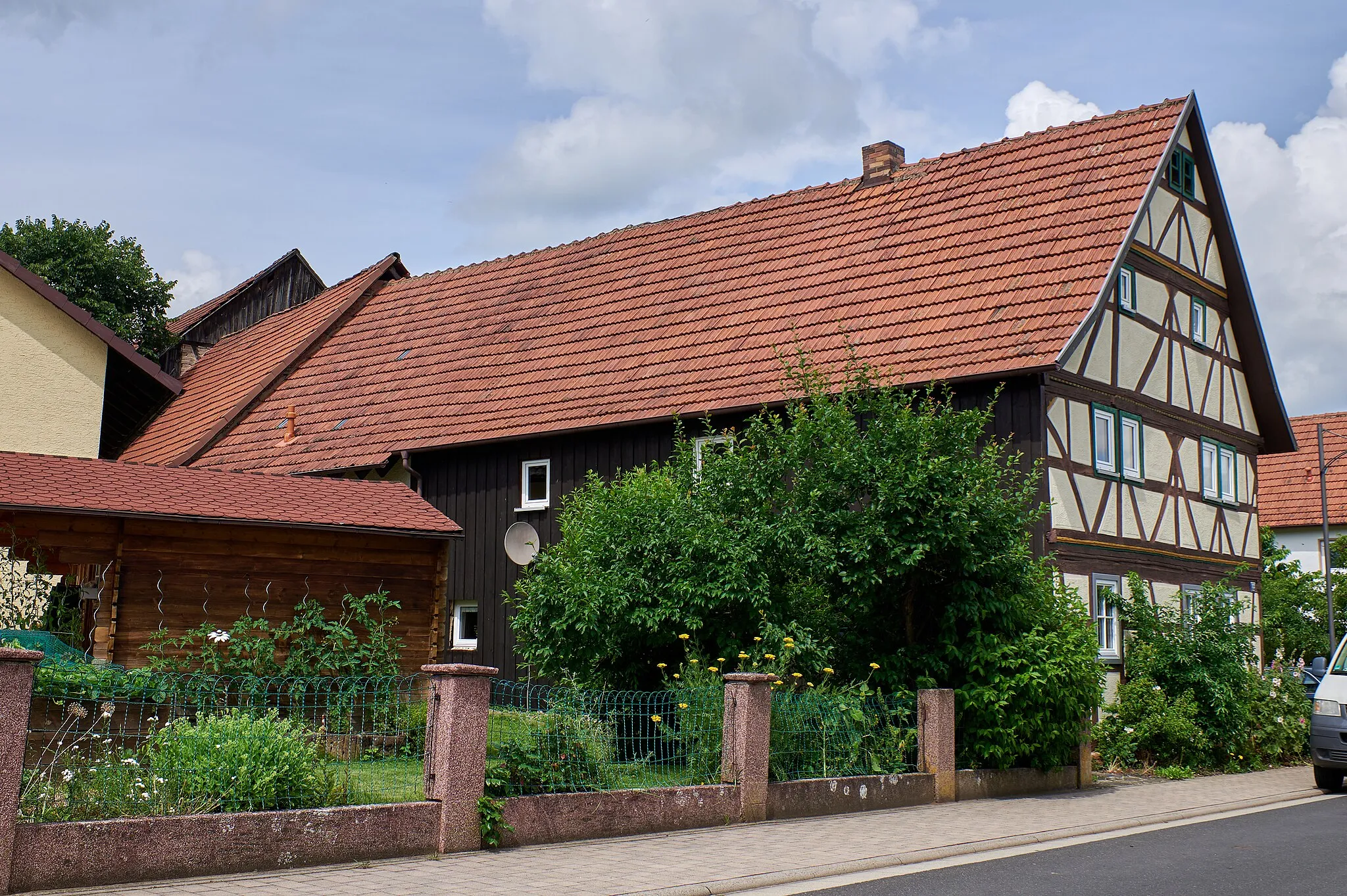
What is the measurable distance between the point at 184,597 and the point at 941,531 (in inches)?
313

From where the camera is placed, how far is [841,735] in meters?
13.1

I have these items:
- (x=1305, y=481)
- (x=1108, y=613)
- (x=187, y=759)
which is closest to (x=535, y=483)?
(x=1108, y=613)

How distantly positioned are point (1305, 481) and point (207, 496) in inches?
1492

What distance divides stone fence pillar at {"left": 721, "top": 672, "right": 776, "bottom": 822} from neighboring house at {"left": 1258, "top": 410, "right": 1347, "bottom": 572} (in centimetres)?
3349

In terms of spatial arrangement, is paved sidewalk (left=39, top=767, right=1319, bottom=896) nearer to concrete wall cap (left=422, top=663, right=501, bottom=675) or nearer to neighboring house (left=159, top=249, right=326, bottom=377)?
concrete wall cap (left=422, top=663, right=501, bottom=675)

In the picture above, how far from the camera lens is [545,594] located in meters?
15.8

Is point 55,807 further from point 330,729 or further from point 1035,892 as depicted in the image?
point 1035,892

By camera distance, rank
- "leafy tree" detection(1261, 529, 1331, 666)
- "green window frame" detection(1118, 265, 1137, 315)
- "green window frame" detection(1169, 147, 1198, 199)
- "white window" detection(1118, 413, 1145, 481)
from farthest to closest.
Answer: "leafy tree" detection(1261, 529, 1331, 666) → "green window frame" detection(1169, 147, 1198, 199) → "green window frame" detection(1118, 265, 1137, 315) → "white window" detection(1118, 413, 1145, 481)

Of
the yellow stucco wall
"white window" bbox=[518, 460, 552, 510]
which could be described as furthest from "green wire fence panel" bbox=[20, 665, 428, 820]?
the yellow stucco wall

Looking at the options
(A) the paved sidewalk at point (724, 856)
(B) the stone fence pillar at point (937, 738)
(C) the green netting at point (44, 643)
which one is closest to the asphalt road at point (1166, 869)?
(A) the paved sidewalk at point (724, 856)

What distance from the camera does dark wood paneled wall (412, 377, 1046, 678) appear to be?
862 inches

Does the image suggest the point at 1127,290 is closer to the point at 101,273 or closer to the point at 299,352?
the point at 299,352

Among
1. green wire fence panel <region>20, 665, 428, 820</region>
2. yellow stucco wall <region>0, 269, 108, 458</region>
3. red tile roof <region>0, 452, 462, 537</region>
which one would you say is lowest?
green wire fence panel <region>20, 665, 428, 820</region>

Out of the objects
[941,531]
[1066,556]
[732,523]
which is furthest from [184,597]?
[1066,556]
